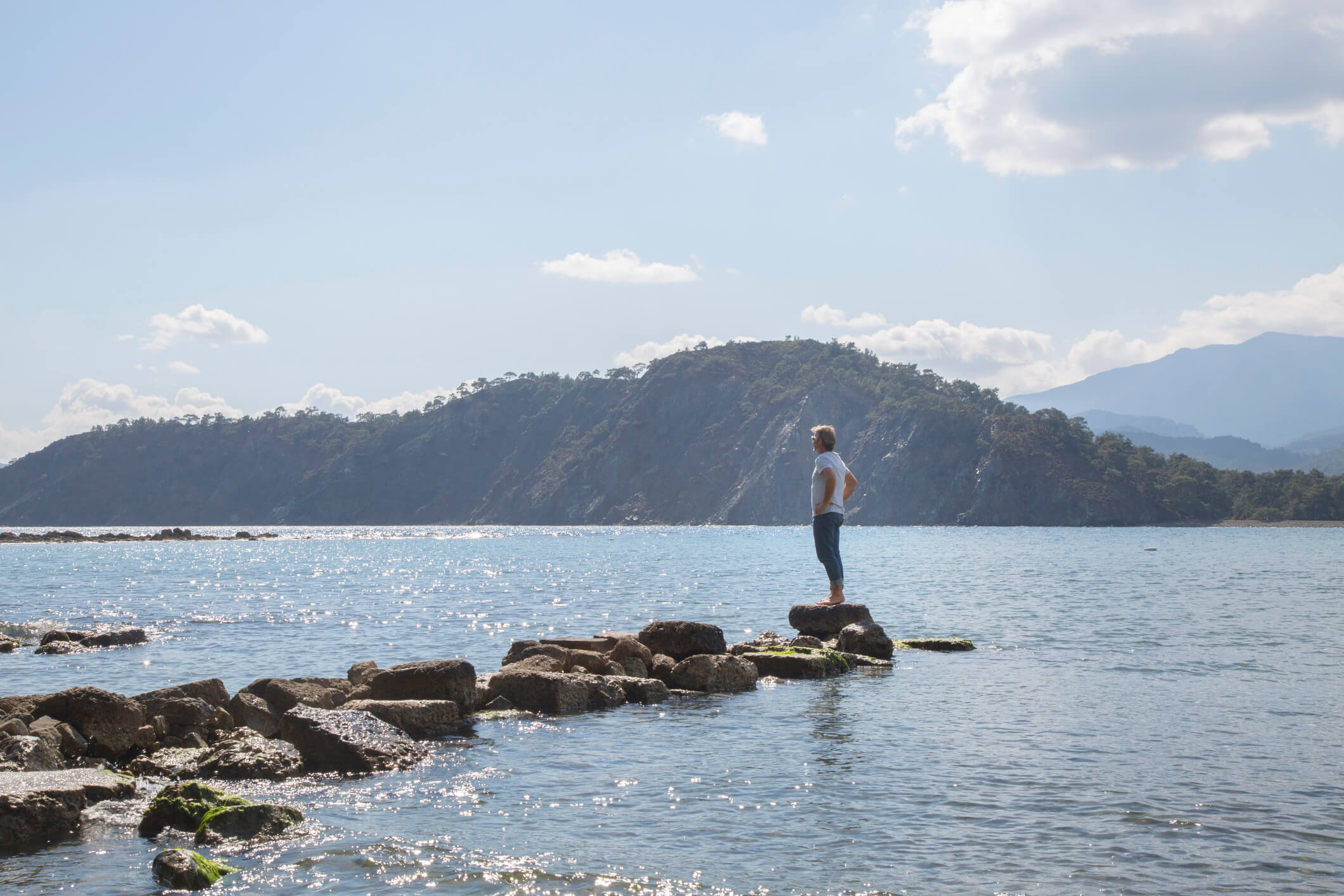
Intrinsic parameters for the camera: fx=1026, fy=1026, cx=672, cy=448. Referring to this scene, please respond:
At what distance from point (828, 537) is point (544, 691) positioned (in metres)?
5.62

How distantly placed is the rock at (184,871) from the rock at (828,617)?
1305 cm

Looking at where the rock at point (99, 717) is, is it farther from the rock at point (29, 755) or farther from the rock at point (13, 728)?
the rock at point (29, 755)

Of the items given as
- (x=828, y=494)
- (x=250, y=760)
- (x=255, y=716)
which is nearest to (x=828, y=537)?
(x=828, y=494)

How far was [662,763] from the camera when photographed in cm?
1002

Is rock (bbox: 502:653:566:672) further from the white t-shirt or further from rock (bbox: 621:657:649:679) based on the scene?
the white t-shirt

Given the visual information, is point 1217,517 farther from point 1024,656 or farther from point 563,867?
point 563,867

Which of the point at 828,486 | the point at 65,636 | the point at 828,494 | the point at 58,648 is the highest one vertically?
the point at 828,486

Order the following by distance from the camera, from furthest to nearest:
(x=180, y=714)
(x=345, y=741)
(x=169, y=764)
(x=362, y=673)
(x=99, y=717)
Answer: (x=362, y=673), (x=180, y=714), (x=99, y=717), (x=169, y=764), (x=345, y=741)

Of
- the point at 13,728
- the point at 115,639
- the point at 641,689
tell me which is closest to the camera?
the point at 13,728

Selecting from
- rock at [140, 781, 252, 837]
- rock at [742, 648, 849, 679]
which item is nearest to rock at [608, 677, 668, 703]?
rock at [742, 648, 849, 679]

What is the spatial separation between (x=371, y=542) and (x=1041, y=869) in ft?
412

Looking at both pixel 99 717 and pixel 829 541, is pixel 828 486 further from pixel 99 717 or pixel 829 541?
pixel 99 717

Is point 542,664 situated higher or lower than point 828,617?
lower

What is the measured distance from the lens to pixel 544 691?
531 inches
